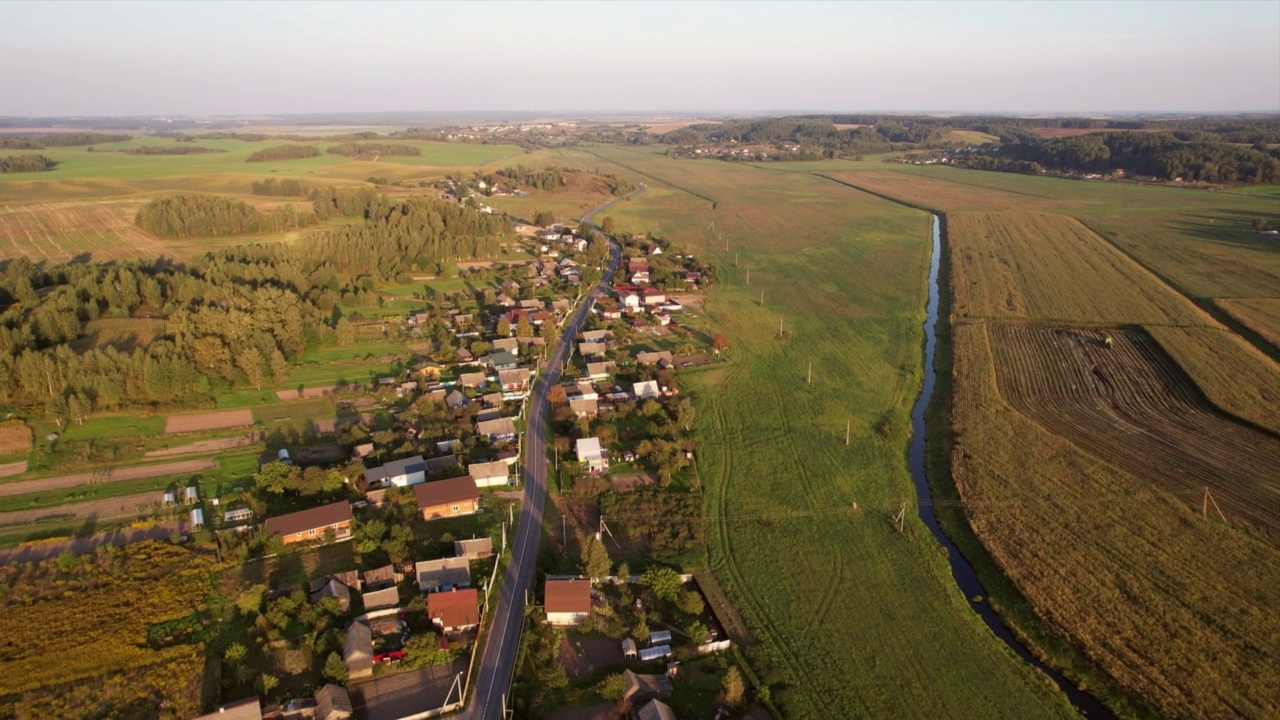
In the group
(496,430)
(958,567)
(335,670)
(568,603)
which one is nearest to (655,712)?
(568,603)

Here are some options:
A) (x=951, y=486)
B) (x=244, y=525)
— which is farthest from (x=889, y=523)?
(x=244, y=525)

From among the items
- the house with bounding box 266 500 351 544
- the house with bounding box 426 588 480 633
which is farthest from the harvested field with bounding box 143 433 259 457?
the house with bounding box 426 588 480 633

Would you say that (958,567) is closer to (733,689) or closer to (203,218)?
(733,689)

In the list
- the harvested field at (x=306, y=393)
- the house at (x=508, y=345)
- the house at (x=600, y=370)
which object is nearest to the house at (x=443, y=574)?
the house at (x=600, y=370)

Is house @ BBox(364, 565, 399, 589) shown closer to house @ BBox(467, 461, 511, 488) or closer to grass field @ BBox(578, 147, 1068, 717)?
house @ BBox(467, 461, 511, 488)

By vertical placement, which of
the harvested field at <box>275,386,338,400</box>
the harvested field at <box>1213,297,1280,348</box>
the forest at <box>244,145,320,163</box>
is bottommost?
the harvested field at <box>275,386,338,400</box>

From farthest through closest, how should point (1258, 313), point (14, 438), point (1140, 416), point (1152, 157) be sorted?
1. point (1152, 157)
2. point (1258, 313)
3. point (1140, 416)
4. point (14, 438)
